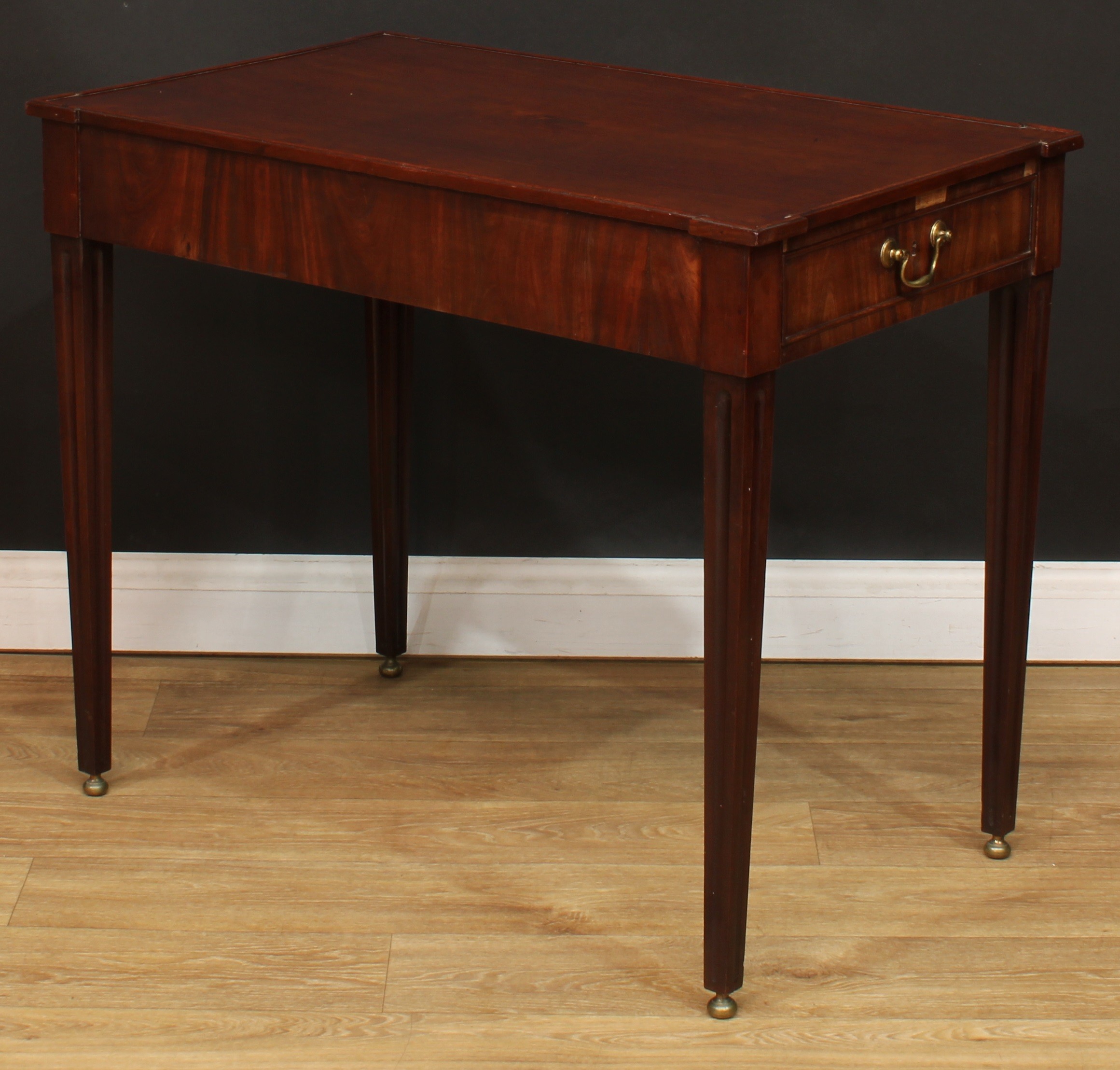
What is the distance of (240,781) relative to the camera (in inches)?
92.2

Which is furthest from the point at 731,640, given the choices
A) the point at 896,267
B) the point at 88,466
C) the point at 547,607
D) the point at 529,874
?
the point at 547,607

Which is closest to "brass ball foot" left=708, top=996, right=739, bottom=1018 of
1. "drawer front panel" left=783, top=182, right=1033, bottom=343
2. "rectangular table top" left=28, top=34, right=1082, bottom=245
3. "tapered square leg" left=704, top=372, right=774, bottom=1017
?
"tapered square leg" left=704, top=372, right=774, bottom=1017

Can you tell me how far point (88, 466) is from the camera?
7.04ft

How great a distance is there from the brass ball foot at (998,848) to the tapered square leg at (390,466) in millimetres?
973

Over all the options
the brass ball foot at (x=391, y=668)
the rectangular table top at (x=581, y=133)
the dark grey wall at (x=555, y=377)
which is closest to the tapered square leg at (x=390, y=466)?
the brass ball foot at (x=391, y=668)

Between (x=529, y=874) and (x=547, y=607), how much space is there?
26.3 inches

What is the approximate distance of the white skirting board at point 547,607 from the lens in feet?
8.79

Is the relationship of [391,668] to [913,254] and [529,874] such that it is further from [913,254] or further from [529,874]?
[913,254]

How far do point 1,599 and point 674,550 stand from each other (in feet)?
3.60

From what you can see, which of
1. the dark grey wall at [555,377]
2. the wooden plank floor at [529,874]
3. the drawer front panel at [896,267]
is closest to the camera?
the drawer front panel at [896,267]

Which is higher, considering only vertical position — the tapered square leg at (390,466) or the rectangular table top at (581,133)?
the rectangular table top at (581,133)

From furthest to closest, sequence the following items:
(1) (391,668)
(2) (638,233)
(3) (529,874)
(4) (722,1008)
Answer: (1) (391,668) → (3) (529,874) → (4) (722,1008) → (2) (638,233)

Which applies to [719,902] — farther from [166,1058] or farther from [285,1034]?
[166,1058]

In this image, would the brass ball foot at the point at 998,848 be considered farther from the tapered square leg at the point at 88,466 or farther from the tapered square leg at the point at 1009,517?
the tapered square leg at the point at 88,466
